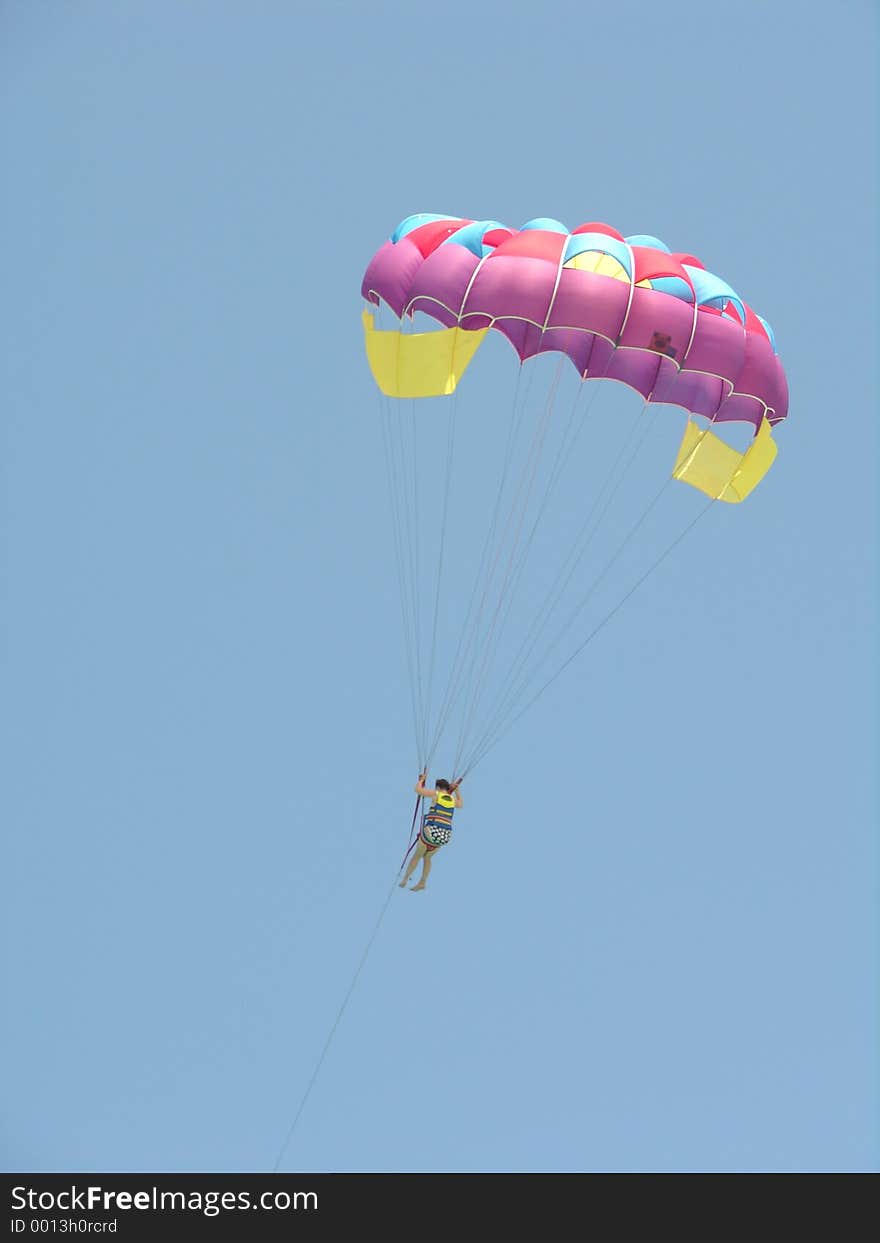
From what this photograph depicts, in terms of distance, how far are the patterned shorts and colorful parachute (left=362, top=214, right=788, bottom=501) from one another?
577 cm

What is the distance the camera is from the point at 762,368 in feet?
92.5

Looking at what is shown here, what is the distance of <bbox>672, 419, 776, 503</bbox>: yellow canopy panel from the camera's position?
96.8ft

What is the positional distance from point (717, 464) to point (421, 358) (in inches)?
168

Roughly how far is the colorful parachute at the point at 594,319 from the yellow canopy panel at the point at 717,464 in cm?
2

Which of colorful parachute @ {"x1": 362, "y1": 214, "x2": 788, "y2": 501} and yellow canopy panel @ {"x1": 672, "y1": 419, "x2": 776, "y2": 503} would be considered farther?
yellow canopy panel @ {"x1": 672, "y1": 419, "x2": 776, "y2": 503}

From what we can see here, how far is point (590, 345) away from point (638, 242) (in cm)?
150

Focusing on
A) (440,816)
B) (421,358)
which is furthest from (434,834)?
(421,358)

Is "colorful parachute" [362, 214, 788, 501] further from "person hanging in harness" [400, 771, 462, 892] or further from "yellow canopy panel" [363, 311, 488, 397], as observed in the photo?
"person hanging in harness" [400, 771, 462, 892]

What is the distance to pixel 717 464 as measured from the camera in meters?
29.5

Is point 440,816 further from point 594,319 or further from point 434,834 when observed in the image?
point 594,319

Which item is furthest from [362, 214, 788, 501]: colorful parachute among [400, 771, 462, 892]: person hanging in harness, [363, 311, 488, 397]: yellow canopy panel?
[400, 771, 462, 892]: person hanging in harness

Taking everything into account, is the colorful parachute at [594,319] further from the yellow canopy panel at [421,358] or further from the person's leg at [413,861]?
the person's leg at [413,861]

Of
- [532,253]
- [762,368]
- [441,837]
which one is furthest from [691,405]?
[441,837]
